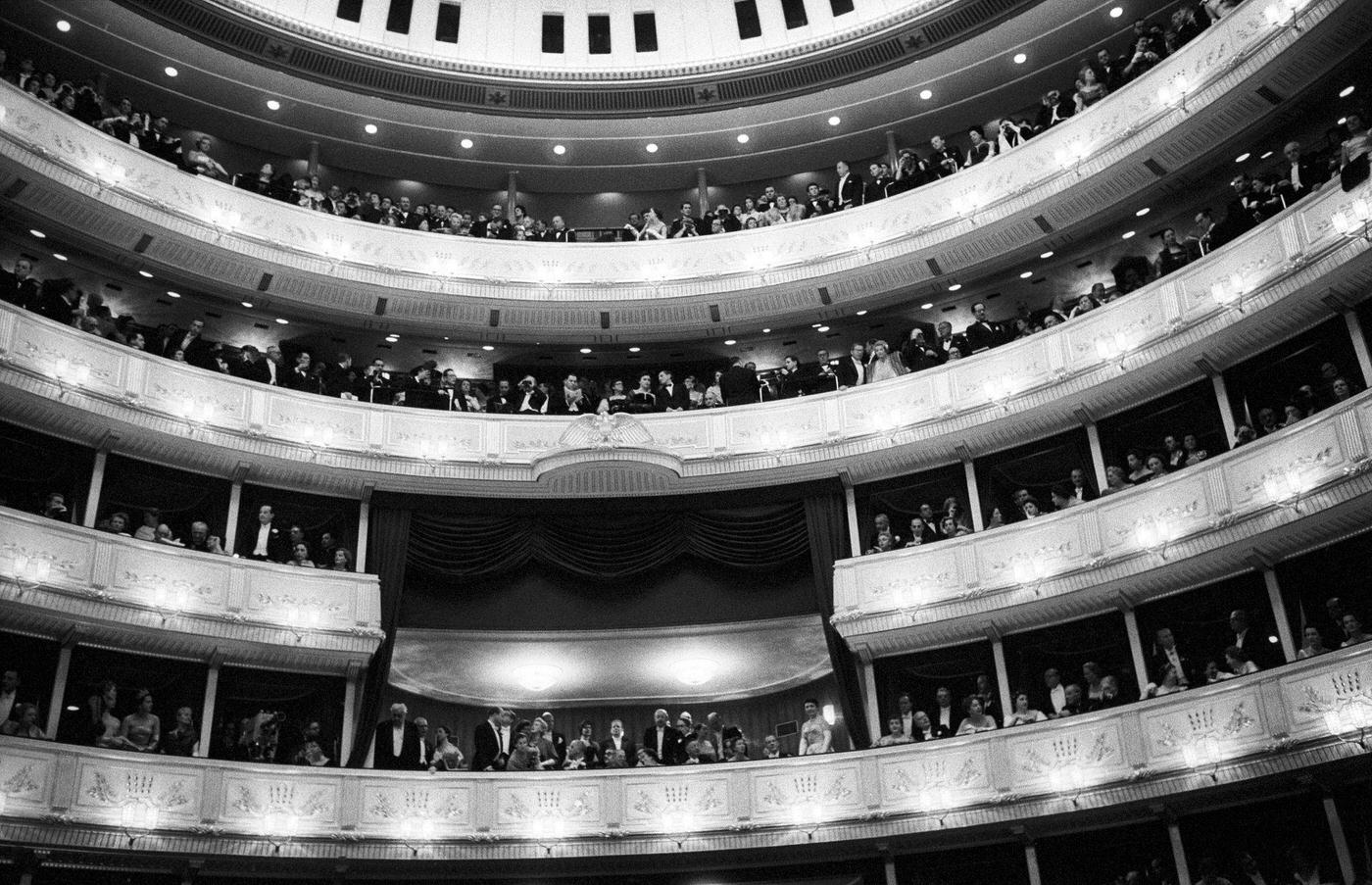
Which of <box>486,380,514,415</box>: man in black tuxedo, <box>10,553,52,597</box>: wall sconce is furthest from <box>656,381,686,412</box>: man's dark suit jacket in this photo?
<box>10,553,52,597</box>: wall sconce

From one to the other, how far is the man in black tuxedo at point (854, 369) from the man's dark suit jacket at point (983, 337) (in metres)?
1.49

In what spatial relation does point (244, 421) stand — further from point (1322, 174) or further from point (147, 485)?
point (1322, 174)

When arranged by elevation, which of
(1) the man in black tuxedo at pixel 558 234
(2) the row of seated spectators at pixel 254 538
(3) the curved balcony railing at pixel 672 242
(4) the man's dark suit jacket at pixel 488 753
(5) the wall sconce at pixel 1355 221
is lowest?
(4) the man's dark suit jacket at pixel 488 753

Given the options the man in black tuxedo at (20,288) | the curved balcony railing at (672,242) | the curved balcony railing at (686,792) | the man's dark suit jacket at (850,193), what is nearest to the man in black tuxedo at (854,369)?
the curved balcony railing at (672,242)

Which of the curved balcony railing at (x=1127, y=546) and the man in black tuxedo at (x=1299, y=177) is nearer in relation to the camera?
the curved balcony railing at (x=1127, y=546)

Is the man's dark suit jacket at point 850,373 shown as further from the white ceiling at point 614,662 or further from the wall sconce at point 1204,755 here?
the wall sconce at point 1204,755

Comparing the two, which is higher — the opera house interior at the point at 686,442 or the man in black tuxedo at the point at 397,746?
the opera house interior at the point at 686,442

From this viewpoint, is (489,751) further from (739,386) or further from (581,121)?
(581,121)

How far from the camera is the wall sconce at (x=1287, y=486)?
12938 mm

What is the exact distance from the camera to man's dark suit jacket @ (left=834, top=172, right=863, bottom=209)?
19547 mm

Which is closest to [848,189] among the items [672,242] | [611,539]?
[672,242]

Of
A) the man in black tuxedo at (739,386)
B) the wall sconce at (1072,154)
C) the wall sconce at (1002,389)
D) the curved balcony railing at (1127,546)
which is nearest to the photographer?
the curved balcony railing at (1127,546)

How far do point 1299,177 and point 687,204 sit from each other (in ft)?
32.1

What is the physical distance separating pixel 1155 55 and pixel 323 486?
12.3m
